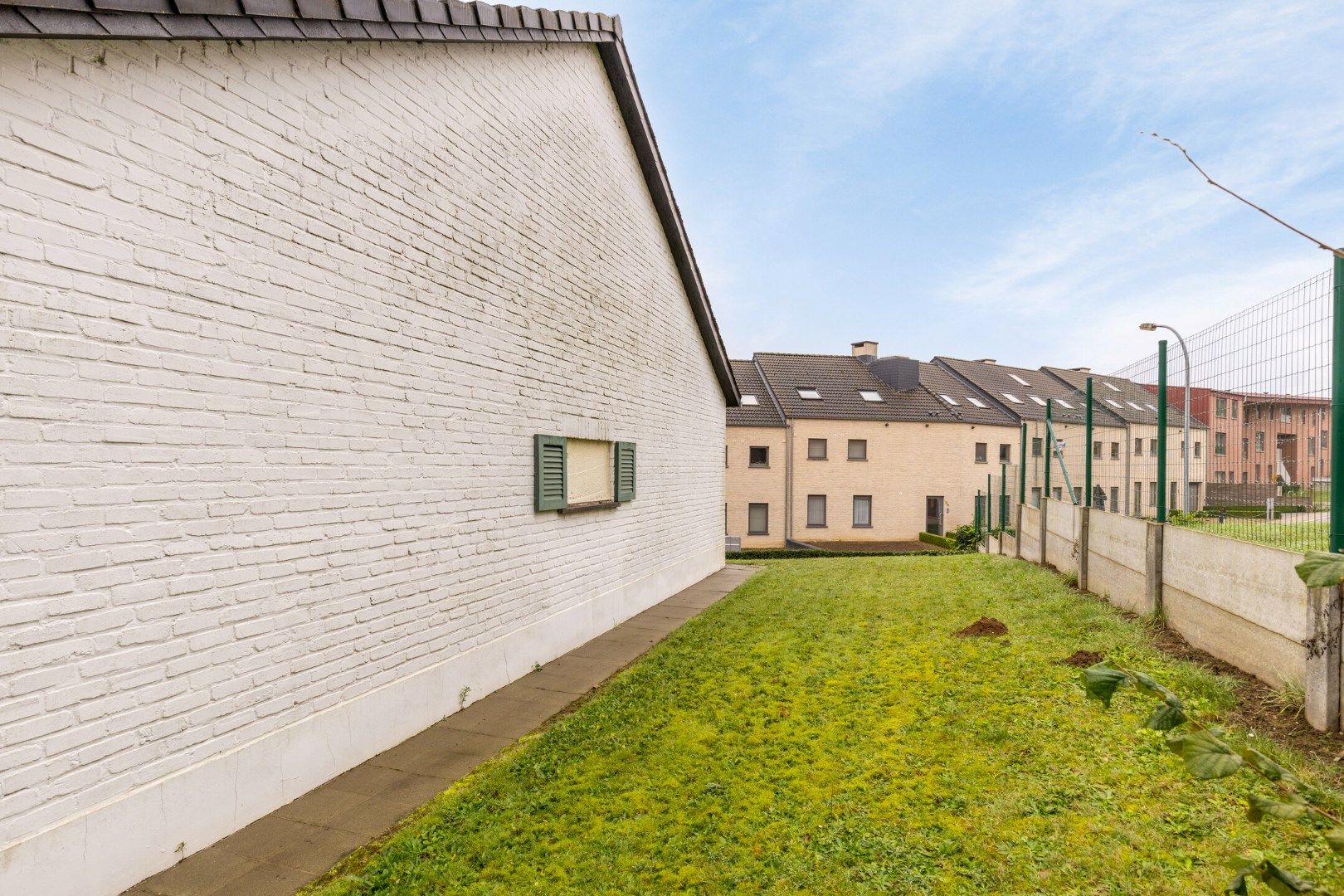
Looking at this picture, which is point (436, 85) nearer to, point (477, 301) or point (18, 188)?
point (477, 301)

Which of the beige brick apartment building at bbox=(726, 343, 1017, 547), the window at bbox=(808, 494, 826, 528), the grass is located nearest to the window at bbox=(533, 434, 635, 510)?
the grass

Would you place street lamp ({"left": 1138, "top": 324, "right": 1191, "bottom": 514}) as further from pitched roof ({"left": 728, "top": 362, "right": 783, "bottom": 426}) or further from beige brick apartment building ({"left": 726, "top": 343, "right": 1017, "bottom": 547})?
beige brick apartment building ({"left": 726, "top": 343, "right": 1017, "bottom": 547})

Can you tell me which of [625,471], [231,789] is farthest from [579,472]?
[231,789]

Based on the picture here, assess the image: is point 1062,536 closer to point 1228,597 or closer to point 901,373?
point 1228,597

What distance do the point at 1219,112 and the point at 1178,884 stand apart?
467cm

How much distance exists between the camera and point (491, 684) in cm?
638

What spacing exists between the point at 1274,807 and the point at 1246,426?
5.82 m

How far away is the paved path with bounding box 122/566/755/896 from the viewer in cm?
344

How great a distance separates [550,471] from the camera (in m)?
7.43

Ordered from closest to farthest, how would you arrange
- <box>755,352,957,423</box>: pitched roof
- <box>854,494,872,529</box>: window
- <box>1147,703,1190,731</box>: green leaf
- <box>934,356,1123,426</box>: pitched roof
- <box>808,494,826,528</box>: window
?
<box>1147,703,1190,731</box>: green leaf
<box>808,494,826,528</box>: window
<box>854,494,872,529</box>: window
<box>755,352,957,423</box>: pitched roof
<box>934,356,1123,426</box>: pitched roof

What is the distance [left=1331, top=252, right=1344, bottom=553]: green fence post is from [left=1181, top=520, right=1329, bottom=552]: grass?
3.8 inches

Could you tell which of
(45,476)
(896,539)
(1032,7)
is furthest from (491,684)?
(896,539)

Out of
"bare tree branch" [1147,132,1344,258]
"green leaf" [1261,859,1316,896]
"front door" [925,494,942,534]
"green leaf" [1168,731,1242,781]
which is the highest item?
"bare tree branch" [1147,132,1344,258]

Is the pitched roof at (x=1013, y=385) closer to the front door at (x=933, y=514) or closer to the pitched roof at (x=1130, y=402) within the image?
the front door at (x=933, y=514)
